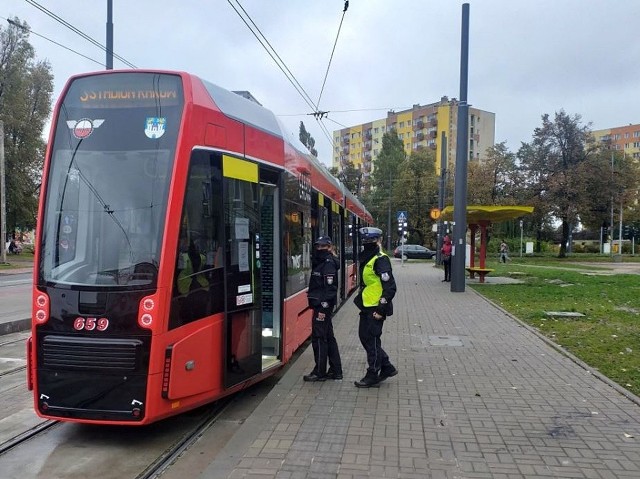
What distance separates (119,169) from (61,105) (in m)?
0.85

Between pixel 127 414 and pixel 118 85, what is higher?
pixel 118 85

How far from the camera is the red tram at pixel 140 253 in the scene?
179 inches

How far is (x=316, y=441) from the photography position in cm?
470

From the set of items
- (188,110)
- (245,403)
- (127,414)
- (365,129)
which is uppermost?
(365,129)

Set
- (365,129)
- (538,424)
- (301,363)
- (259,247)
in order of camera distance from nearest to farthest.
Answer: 1. (538,424)
2. (259,247)
3. (301,363)
4. (365,129)

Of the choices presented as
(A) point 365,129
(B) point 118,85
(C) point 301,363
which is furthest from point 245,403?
(A) point 365,129

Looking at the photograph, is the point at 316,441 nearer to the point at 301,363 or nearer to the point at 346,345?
the point at 301,363

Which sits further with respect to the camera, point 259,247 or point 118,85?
point 259,247

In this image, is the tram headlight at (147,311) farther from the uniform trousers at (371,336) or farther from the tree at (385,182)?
the tree at (385,182)

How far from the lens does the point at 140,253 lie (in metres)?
4.63

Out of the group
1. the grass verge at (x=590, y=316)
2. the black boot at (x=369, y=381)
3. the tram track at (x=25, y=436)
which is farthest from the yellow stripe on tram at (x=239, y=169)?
the grass verge at (x=590, y=316)

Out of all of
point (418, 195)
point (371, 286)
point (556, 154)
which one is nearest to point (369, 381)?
point (371, 286)

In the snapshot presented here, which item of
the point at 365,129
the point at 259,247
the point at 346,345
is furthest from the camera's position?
the point at 365,129

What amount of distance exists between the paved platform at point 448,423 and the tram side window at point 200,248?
3.70 ft
